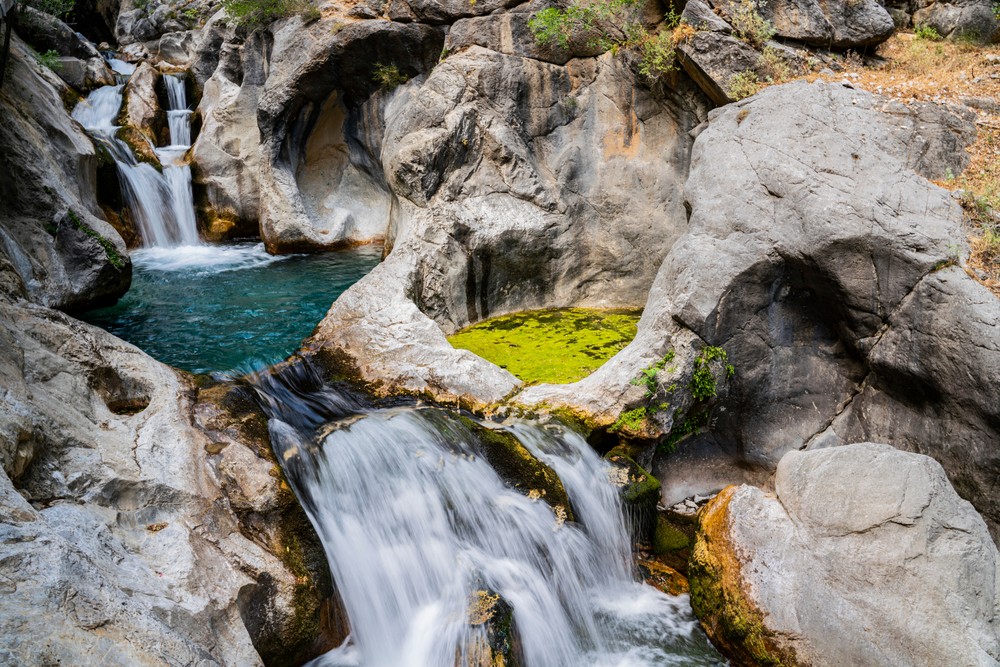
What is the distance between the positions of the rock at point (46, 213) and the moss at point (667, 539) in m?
7.46

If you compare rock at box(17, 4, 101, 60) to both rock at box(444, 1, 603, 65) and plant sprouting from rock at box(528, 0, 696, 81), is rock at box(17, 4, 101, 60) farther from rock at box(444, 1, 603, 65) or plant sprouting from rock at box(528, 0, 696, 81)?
plant sprouting from rock at box(528, 0, 696, 81)

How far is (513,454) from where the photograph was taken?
6340mm

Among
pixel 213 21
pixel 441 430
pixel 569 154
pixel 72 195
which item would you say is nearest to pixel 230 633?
pixel 441 430

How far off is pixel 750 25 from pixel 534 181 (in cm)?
412

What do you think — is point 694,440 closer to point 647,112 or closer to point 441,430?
point 441,430

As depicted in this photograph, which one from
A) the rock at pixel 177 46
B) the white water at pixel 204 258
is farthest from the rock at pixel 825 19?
the rock at pixel 177 46

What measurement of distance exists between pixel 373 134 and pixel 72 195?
6.50m

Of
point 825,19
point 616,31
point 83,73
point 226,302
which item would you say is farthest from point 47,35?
point 825,19

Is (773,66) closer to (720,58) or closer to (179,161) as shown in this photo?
(720,58)

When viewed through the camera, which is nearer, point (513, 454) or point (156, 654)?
point (156, 654)

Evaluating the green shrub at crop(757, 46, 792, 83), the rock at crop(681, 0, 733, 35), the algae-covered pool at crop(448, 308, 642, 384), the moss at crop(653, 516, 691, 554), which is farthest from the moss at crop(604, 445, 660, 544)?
the rock at crop(681, 0, 733, 35)

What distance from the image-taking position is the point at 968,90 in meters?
8.29

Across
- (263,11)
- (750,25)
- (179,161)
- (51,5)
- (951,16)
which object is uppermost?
(51,5)

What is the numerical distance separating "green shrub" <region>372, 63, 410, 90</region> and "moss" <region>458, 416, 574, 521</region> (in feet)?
29.0
